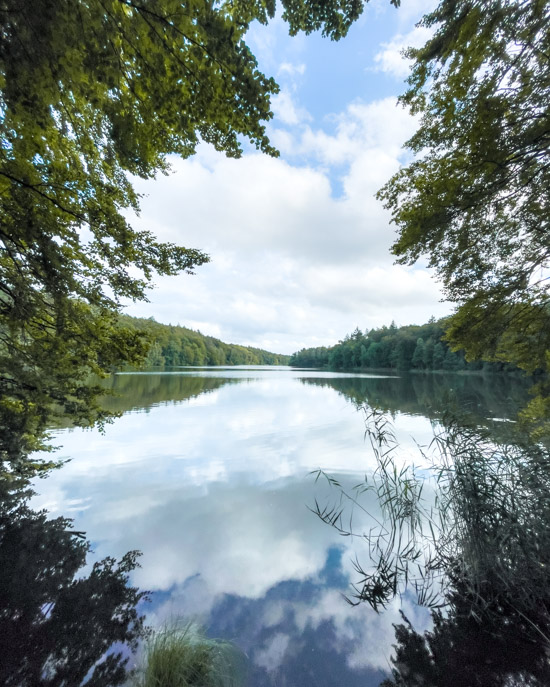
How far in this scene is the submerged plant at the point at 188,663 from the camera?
253cm

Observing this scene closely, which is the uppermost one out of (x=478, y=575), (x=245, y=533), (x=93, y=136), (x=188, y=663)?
(x=93, y=136)

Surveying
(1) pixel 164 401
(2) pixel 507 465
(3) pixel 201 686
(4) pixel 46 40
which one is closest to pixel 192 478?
(3) pixel 201 686

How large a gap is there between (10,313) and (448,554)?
7601 mm

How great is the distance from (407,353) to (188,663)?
271 ft

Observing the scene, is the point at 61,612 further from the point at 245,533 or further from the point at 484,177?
the point at 484,177

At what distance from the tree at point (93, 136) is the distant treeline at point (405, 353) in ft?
150

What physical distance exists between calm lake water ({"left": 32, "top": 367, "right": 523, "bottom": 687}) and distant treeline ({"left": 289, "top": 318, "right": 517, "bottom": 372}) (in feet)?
135

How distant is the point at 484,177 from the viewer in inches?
182

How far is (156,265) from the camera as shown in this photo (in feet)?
17.3

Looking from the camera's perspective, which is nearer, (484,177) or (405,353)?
(484,177)

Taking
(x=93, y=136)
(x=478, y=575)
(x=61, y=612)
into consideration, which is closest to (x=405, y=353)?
(x=478, y=575)

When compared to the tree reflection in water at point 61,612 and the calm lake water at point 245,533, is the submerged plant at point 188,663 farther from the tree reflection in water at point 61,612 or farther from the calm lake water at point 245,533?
the tree reflection in water at point 61,612

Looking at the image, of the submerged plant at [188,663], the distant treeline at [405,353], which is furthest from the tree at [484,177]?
the distant treeline at [405,353]

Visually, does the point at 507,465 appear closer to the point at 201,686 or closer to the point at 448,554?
the point at 448,554
